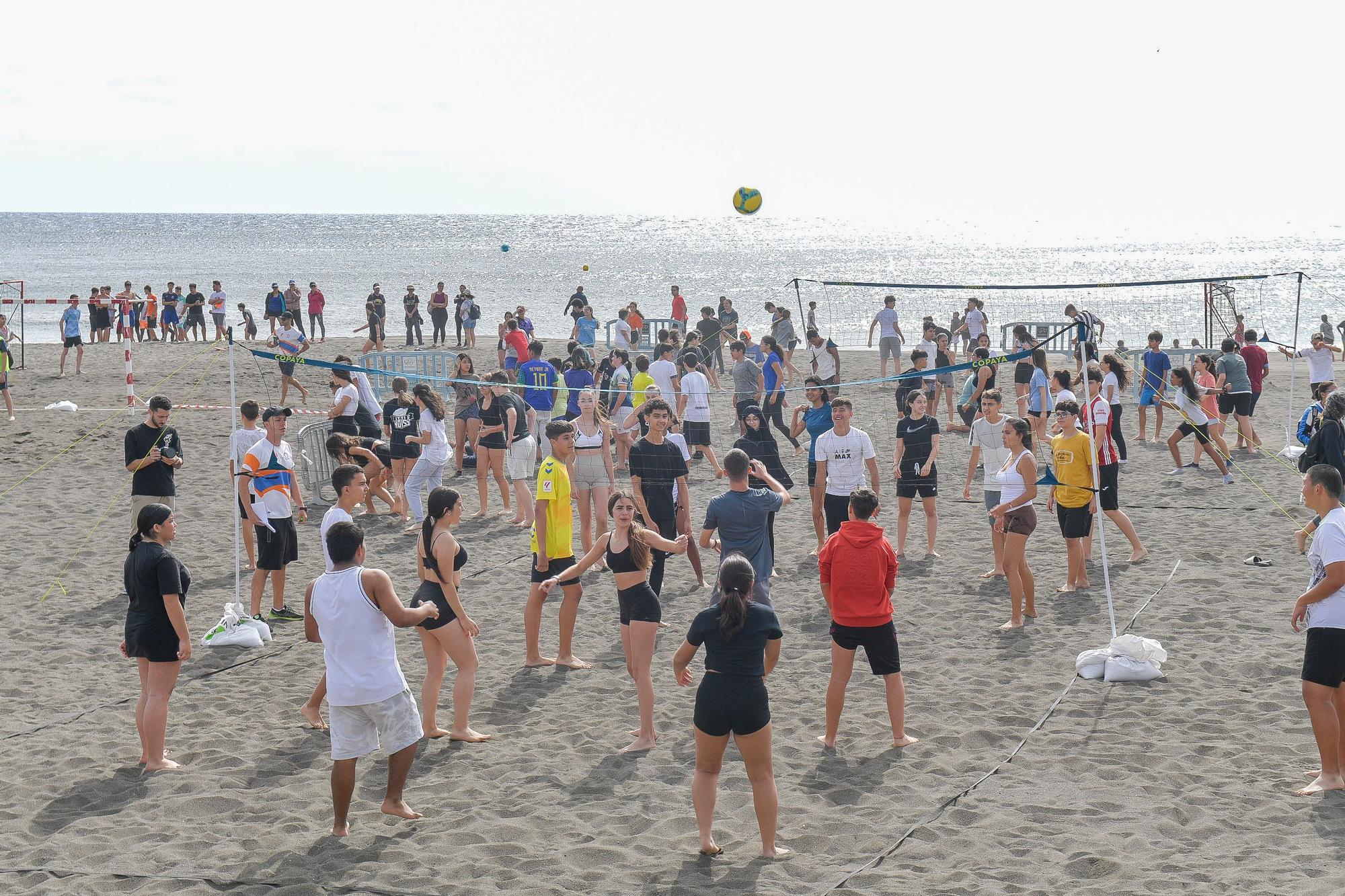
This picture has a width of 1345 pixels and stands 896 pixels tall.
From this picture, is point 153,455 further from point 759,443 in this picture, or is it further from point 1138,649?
point 1138,649

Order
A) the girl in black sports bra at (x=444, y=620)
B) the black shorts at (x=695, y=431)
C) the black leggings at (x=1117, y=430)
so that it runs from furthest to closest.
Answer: the black shorts at (x=695, y=431)
the black leggings at (x=1117, y=430)
the girl in black sports bra at (x=444, y=620)

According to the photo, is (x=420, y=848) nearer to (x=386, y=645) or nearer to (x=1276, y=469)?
(x=386, y=645)

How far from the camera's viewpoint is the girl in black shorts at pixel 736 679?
5.00 metres

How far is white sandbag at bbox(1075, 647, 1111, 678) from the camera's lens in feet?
24.5

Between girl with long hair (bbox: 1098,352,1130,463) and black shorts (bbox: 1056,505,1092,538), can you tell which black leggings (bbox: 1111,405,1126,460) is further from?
black shorts (bbox: 1056,505,1092,538)

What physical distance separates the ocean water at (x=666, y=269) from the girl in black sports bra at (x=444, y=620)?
25039 mm

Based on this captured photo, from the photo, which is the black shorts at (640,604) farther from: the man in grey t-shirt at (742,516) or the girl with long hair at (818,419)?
the girl with long hair at (818,419)

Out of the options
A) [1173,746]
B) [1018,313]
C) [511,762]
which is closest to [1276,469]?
[1173,746]

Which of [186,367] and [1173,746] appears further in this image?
[186,367]

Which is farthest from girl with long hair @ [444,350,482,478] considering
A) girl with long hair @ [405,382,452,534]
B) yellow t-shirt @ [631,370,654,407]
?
yellow t-shirt @ [631,370,654,407]

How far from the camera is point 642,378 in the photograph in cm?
1402

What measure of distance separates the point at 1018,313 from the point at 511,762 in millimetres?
53037

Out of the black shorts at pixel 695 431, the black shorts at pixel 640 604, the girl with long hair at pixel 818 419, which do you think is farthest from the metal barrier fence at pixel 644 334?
the black shorts at pixel 640 604

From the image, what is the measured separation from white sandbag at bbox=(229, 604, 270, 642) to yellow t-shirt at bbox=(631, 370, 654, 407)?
19.6 ft
